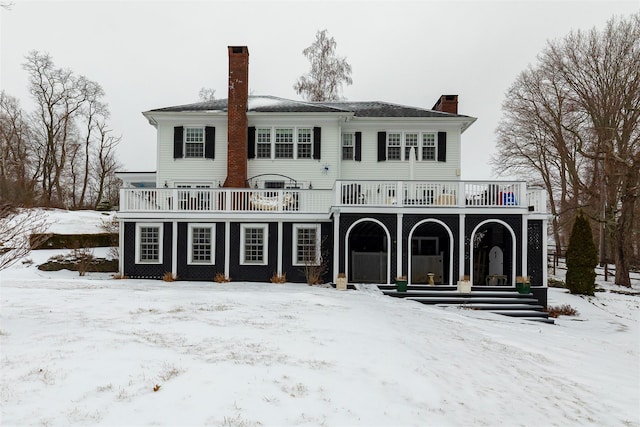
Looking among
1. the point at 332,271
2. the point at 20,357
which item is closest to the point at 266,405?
the point at 20,357

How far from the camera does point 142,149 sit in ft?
204

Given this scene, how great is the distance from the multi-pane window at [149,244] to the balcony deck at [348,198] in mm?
838

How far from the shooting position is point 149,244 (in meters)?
19.3

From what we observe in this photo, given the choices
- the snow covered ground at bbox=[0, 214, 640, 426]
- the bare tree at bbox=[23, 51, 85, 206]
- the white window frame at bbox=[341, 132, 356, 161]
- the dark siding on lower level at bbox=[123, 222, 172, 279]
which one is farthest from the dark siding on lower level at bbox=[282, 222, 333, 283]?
the bare tree at bbox=[23, 51, 85, 206]

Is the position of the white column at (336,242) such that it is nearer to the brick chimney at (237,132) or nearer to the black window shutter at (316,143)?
the black window shutter at (316,143)

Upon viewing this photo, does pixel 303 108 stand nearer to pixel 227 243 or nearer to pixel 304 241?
pixel 304 241

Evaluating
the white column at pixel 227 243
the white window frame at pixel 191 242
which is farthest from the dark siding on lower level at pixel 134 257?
the white column at pixel 227 243

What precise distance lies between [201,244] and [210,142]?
595 cm

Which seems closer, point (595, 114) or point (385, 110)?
point (385, 110)

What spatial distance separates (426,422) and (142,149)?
6276 centimetres

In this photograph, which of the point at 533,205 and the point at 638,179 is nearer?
the point at 533,205

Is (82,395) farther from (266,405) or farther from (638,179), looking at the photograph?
(638,179)

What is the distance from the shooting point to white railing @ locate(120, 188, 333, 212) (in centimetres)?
1905

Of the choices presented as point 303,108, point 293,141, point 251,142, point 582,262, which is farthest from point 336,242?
point 582,262
